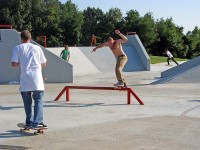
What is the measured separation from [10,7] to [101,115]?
45.8m

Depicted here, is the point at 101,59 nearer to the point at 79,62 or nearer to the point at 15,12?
the point at 79,62

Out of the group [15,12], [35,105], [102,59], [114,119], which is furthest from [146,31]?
[35,105]

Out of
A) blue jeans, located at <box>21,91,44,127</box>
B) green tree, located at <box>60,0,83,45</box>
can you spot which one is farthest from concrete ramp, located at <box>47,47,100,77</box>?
green tree, located at <box>60,0,83,45</box>

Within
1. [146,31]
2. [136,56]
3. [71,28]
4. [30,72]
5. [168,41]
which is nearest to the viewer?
[30,72]

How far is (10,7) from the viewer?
173ft

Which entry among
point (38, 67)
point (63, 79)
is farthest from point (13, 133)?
point (63, 79)

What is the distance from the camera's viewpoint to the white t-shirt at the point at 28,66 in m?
7.09

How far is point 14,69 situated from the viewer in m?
18.6

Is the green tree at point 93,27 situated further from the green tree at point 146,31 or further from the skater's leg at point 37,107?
the skater's leg at point 37,107

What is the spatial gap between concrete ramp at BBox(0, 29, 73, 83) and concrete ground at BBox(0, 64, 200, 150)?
4920mm

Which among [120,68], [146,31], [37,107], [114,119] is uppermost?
[146,31]

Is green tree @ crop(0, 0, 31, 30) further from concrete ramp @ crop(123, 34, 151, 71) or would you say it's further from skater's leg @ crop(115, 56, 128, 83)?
skater's leg @ crop(115, 56, 128, 83)

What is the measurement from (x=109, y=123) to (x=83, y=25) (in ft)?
186

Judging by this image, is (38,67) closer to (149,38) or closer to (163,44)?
Result: (149,38)
